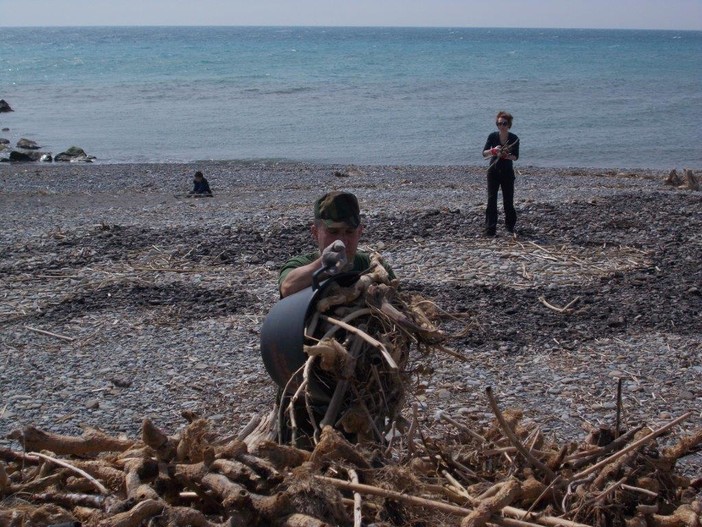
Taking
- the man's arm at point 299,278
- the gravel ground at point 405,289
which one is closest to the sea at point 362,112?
the gravel ground at point 405,289

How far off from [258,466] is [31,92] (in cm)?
5889

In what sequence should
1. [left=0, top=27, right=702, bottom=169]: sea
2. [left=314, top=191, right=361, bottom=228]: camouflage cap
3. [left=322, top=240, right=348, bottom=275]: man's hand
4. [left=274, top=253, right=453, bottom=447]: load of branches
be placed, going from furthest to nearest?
1. [left=0, top=27, right=702, bottom=169]: sea
2. [left=314, top=191, right=361, bottom=228]: camouflage cap
3. [left=322, top=240, right=348, bottom=275]: man's hand
4. [left=274, top=253, right=453, bottom=447]: load of branches

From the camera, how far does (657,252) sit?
11.3 metres

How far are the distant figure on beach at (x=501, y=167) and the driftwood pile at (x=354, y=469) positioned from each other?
860 centimetres

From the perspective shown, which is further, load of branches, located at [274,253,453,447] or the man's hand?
the man's hand

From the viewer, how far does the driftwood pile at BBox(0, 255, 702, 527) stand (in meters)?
2.86

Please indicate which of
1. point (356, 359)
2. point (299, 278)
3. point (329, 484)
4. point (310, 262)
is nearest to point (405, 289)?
point (310, 262)

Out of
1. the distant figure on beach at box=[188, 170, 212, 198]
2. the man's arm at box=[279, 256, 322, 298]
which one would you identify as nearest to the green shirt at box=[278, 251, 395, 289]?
the man's arm at box=[279, 256, 322, 298]

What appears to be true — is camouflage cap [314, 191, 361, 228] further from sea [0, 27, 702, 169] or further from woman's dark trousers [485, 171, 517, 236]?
sea [0, 27, 702, 169]

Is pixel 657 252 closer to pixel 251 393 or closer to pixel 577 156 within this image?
pixel 251 393

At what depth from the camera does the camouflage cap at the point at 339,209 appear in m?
4.08

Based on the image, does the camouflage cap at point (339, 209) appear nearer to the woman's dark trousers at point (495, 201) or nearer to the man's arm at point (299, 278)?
the man's arm at point (299, 278)

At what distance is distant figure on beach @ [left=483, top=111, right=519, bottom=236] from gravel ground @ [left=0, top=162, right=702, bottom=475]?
304mm

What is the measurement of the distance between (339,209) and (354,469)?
1.38 m
